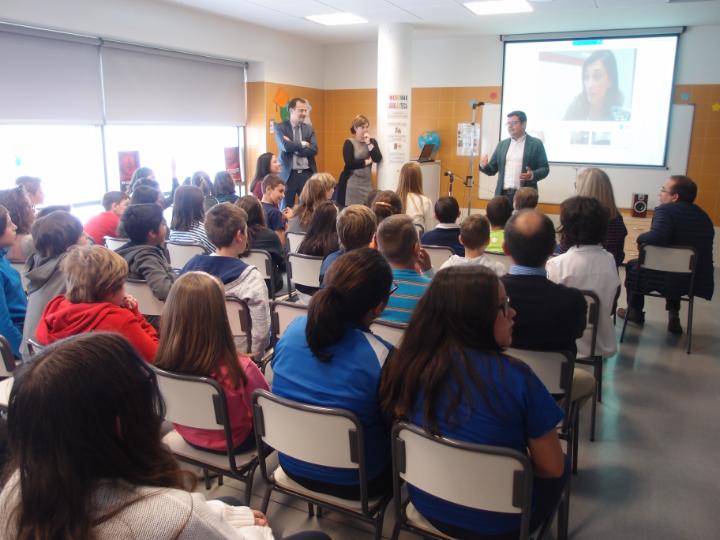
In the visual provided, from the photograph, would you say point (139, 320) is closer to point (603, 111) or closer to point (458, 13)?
point (458, 13)

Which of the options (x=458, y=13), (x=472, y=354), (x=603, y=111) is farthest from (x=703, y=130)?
(x=472, y=354)

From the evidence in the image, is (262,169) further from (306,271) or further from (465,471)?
(465,471)

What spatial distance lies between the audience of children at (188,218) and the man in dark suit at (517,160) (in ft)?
10.8

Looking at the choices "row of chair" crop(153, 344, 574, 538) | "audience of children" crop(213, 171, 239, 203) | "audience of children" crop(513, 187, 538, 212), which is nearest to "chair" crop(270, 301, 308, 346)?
"row of chair" crop(153, 344, 574, 538)

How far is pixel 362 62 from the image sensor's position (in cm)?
891

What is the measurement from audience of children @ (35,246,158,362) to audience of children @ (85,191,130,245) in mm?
2203

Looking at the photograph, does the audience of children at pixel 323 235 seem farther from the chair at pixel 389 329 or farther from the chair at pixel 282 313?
the chair at pixel 389 329

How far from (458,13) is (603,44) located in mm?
2240

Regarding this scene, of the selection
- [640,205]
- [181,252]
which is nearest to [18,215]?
[181,252]

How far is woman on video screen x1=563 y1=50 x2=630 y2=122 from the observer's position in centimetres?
736

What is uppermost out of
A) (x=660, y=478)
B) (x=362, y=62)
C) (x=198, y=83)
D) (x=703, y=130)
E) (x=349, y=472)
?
(x=362, y=62)

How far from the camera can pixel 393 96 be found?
7273 millimetres

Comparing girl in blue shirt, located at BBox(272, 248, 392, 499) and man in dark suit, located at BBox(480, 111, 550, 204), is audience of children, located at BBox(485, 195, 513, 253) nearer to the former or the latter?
man in dark suit, located at BBox(480, 111, 550, 204)

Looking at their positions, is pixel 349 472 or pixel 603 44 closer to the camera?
pixel 349 472
